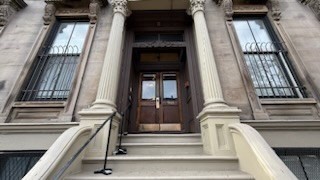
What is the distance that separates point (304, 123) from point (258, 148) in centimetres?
234

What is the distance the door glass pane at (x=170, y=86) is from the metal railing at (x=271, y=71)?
7.82 ft

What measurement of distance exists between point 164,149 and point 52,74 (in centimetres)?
382

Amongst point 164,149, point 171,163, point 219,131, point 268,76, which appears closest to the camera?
point 171,163

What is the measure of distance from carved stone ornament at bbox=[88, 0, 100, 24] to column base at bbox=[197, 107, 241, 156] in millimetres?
4404

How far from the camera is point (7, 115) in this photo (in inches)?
163

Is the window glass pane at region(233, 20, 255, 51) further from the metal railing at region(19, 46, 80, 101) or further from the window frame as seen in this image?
the metal railing at region(19, 46, 80, 101)

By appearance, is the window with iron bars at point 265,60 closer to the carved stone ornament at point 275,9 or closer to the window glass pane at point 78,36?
the carved stone ornament at point 275,9

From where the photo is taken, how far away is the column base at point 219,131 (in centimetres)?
317

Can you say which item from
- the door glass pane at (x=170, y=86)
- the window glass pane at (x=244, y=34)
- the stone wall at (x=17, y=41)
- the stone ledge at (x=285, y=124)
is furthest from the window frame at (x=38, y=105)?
the window glass pane at (x=244, y=34)

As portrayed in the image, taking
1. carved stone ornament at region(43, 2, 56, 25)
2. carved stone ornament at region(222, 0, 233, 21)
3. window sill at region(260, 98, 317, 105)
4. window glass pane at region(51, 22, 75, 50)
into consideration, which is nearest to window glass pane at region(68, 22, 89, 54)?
window glass pane at region(51, 22, 75, 50)

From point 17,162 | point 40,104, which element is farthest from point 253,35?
point 17,162

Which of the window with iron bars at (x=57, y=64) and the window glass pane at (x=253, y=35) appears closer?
the window with iron bars at (x=57, y=64)

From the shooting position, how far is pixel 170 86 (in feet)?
20.2

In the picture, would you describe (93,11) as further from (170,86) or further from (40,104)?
(170,86)
